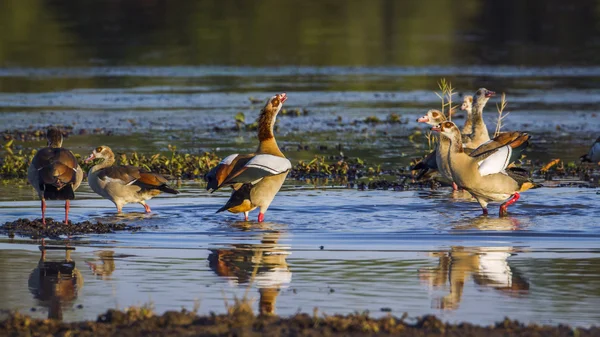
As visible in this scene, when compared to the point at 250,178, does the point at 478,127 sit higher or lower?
higher

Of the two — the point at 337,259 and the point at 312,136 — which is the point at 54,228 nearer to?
the point at 337,259

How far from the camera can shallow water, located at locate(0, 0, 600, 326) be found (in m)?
8.88

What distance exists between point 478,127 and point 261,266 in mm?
7691

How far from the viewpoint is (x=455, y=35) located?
3700 centimetres

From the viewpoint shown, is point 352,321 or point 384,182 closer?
point 352,321

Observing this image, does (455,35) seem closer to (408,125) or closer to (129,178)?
(408,125)

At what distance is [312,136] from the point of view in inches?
802

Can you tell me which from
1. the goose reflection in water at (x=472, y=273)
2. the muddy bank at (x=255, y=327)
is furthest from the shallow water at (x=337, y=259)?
the muddy bank at (x=255, y=327)

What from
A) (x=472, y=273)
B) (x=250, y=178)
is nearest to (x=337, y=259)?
(x=472, y=273)

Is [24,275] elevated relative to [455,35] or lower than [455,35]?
lower

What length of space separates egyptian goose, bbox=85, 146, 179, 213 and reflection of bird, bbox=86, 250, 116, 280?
114 inches

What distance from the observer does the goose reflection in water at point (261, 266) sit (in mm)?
8789

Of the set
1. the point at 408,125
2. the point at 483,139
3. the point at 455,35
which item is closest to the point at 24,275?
the point at 483,139

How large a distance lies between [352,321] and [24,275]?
3.40 m
